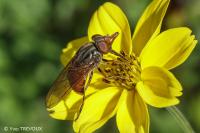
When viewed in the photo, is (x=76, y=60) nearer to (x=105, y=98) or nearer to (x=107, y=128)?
(x=105, y=98)

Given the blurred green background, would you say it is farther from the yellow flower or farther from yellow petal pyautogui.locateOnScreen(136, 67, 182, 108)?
yellow petal pyautogui.locateOnScreen(136, 67, 182, 108)

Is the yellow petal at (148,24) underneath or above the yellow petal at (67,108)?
above

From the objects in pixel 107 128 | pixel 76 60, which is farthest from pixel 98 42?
pixel 107 128

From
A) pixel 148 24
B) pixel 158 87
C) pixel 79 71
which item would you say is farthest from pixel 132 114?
pixel 148 24

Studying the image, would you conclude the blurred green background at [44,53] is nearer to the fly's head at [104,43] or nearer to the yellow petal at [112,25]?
the yellow petal at [112,25]

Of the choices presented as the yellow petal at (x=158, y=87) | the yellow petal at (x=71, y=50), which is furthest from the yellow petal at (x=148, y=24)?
the yellow petal at (x=71, y=50)

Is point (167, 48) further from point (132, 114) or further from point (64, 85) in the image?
point (64, 85)
